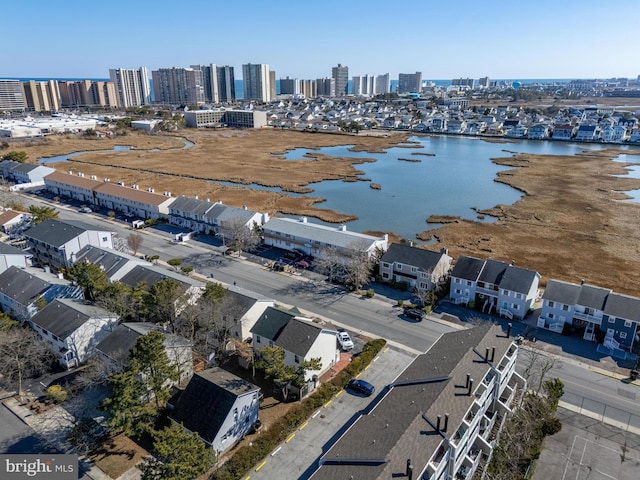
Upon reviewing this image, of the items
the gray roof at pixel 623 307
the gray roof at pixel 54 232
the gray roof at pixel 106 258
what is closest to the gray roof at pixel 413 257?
the gray roof at pixel 623 307

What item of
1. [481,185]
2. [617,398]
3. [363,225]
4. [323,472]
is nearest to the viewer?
[323,472]

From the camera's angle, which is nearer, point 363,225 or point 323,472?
point 323,472

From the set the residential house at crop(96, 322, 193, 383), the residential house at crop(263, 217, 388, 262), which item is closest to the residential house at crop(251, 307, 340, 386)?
the residential house at crop(96, 322, 193, 383)

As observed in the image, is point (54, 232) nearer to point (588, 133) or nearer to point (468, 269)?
point (468, 269)

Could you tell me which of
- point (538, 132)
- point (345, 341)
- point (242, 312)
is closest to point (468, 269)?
point (345, 341)

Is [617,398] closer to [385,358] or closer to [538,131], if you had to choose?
[385,358]

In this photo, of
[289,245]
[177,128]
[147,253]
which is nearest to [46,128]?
[177,128]

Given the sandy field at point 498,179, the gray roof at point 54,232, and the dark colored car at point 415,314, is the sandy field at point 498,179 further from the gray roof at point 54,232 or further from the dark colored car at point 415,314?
the gray roof at point 54,232
